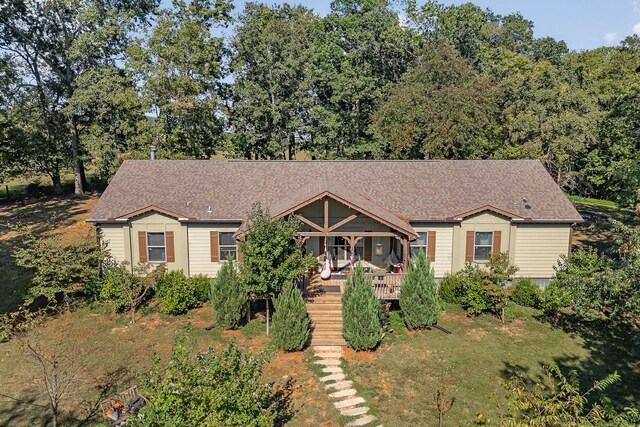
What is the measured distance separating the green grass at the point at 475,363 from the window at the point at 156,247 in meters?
11.1

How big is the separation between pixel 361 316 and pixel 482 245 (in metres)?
8.93

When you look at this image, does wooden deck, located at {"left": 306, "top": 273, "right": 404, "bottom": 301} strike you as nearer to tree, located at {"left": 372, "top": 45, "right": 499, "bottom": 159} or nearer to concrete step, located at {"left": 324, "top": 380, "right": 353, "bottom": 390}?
concrete step, located at {"left": 324, "top": 380, "right": 353, "bottom": 390}

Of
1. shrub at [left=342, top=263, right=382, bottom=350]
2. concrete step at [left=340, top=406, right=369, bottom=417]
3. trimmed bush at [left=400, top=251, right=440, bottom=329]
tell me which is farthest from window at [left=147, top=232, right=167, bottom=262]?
concrete step at [left=340, top=406, right=369, bottom=417]

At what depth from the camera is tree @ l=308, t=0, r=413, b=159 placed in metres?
40.3

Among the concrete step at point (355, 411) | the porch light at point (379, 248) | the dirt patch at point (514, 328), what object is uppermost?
the porch light at point (379, 248)

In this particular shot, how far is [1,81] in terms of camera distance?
36.7 metres

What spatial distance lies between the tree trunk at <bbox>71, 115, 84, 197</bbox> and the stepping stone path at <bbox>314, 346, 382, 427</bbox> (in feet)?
111

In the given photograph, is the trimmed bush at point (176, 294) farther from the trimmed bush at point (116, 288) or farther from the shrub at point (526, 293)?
the shrub at point (526, 293)

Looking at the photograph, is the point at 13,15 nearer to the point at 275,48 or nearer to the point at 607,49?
the point at 275,48

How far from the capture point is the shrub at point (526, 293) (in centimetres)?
2081

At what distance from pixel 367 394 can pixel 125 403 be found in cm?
713

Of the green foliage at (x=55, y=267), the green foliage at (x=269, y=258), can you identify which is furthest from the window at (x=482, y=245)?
the green foliage at (x=55, y=267)

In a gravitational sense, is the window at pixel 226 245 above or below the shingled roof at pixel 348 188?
below

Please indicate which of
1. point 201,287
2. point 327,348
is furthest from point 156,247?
point 327,348
